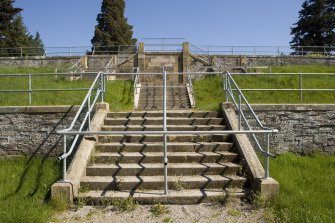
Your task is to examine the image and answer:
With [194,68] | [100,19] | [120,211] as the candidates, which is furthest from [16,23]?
[120,211]

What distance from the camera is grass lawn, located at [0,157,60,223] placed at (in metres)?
5.29

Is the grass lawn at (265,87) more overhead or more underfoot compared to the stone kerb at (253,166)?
more overhead

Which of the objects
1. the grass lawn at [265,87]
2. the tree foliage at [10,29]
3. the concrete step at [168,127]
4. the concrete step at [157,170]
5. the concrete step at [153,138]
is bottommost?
the concrete step at [157,170]

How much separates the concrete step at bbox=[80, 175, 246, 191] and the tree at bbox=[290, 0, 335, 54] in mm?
42104

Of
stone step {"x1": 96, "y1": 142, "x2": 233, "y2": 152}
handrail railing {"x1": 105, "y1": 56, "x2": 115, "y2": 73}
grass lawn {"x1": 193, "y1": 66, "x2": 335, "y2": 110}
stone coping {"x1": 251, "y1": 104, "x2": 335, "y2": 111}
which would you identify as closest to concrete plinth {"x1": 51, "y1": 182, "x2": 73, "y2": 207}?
stone step {"x1": 96, "y1": 142, "x2": 233, "y2": 152}

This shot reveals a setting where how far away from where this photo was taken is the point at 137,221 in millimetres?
5289

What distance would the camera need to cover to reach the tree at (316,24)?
4347cm

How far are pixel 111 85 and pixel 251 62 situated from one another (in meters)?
15.2

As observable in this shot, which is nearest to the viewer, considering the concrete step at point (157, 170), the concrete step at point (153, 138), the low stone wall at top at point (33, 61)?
the concrete step at point (157, 170)

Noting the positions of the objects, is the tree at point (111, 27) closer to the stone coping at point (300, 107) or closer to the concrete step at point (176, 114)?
the concrete step at point (176, 114)

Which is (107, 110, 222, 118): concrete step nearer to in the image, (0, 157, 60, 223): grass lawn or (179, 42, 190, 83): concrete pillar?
(0, 157, 60, 223): grass lawn

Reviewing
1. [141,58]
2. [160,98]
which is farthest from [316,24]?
[160,98]

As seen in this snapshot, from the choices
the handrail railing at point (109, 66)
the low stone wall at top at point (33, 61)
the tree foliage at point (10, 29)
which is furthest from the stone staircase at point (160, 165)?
the tree foliage at point (10, 29)

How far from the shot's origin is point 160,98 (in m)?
14.9
